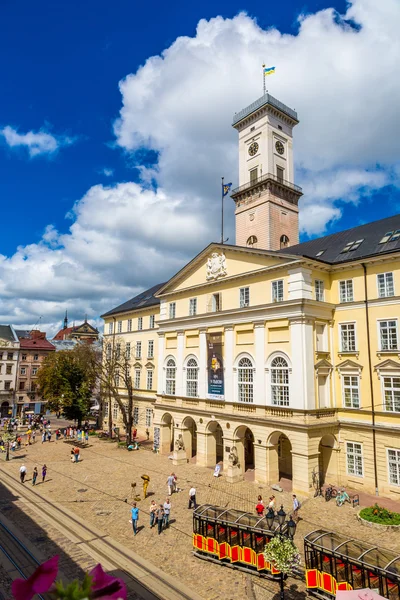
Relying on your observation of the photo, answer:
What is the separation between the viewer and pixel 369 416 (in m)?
30.0

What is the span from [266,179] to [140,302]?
23.7m

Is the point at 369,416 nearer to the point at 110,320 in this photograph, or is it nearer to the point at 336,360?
the point at 336,360

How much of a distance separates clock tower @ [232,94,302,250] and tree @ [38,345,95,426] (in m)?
27.8

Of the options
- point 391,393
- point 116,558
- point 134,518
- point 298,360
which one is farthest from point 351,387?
point 116,558

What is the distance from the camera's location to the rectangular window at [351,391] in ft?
102

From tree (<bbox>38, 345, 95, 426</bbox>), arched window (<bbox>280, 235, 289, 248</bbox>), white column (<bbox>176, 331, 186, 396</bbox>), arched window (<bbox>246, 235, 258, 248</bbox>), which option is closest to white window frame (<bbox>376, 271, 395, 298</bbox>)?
arched window (<bbox>280, 235, 289, 248</bbox>)

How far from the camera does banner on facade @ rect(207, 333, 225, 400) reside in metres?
37.2

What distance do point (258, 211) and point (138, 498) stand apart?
3418cm

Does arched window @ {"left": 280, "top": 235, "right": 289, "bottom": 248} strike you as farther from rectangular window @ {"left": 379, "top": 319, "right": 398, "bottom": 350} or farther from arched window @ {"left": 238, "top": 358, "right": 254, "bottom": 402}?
rectangular window @ {"left": 379, "top": 319, "right": 398, "bottom": 350}

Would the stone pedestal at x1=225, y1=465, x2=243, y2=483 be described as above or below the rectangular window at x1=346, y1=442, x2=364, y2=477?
below

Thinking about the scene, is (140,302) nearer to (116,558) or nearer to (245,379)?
(245,379)

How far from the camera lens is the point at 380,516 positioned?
23938 millimetres

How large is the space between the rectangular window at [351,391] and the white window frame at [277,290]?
7.91 meters

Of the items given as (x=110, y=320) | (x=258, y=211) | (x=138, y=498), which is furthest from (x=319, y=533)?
(x=110, y=320)
